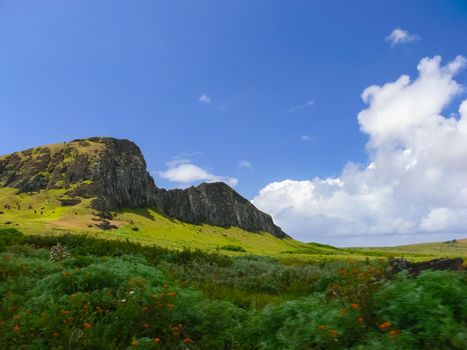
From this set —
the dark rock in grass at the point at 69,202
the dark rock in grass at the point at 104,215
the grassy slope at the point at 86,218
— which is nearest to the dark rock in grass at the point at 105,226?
the grassy slope at the point at 86,218

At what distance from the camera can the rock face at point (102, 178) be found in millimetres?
141500

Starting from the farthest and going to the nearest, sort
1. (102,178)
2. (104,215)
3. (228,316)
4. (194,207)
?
1. (194,207)
2. (102,178)
3. (104,215)
4. (228,316)

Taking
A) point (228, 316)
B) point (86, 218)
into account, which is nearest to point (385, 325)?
point (228, 316)

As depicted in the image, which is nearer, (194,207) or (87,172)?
(87,172)

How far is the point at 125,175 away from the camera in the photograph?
525 feet

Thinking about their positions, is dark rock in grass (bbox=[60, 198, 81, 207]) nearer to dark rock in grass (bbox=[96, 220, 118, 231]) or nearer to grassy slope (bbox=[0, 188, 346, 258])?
Result: grassy slope (bbox=[0, 188, 346, 258])

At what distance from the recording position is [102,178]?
147 m

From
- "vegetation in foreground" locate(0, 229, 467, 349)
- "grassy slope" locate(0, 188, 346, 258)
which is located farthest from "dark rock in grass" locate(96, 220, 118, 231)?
"vegetation in foreground" locate(0, 229, 467, 349)

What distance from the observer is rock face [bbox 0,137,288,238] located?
14150cm

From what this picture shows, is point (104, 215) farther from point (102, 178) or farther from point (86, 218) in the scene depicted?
point (102, 178)

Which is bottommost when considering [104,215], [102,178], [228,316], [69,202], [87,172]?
[228,316]

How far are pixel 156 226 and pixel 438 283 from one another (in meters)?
133

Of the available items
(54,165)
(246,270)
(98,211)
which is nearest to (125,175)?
(54,165)

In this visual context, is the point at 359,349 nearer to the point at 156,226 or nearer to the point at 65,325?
the point at 65,325
